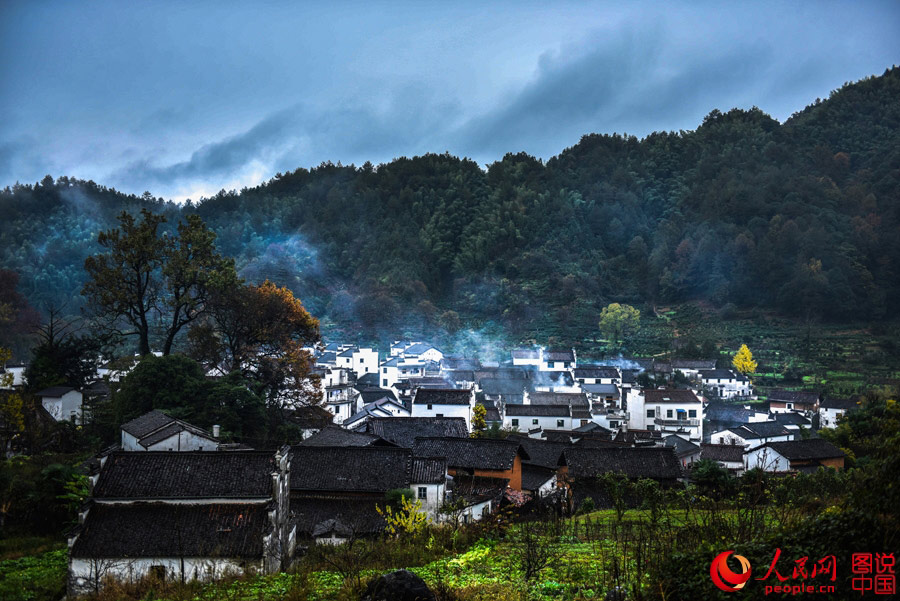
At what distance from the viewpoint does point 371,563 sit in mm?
8883

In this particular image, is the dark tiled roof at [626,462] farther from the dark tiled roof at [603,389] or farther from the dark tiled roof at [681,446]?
the dark tiled roof at [603,389]

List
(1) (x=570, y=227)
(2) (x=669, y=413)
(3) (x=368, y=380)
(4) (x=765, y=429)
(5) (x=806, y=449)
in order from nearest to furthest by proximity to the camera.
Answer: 1. (5) (x=806, y=449)
2. (4) (x=765, y=429)
3. (2) (x=669, y=413)
4. (3) (x=368, y=380)
5. (1) (x=570, y=227)

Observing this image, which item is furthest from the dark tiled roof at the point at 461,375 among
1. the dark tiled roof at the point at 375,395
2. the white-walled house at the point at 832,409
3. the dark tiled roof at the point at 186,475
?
the dark tiled roof at the point at 186,475

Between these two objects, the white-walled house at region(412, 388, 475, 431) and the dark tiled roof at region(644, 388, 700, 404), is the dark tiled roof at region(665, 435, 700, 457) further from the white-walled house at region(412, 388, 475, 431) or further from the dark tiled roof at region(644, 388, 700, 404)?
the white-walled house at region(412, 388, 475, 431)

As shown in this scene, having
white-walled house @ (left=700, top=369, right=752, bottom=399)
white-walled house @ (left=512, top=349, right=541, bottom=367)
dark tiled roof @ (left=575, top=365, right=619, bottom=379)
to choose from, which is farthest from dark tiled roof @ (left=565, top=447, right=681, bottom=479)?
white-walled house @ (left=512, top=349, right=541, bottom=367)

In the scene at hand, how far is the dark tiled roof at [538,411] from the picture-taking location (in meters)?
33.2

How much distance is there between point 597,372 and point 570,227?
3909 centimetres

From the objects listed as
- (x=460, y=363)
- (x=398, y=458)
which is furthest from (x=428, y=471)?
(x=460, y=363)

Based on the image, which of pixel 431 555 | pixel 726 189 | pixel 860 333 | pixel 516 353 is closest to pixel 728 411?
pixel 516 353

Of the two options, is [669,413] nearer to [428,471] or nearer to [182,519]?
[428,471]

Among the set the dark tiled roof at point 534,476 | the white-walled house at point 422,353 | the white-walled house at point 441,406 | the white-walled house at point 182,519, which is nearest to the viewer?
the white-walled house at point 182,519

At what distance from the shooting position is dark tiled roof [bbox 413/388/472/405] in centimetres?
3059

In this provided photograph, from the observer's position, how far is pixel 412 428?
2308 cm

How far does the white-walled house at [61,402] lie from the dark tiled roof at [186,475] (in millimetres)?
12626
